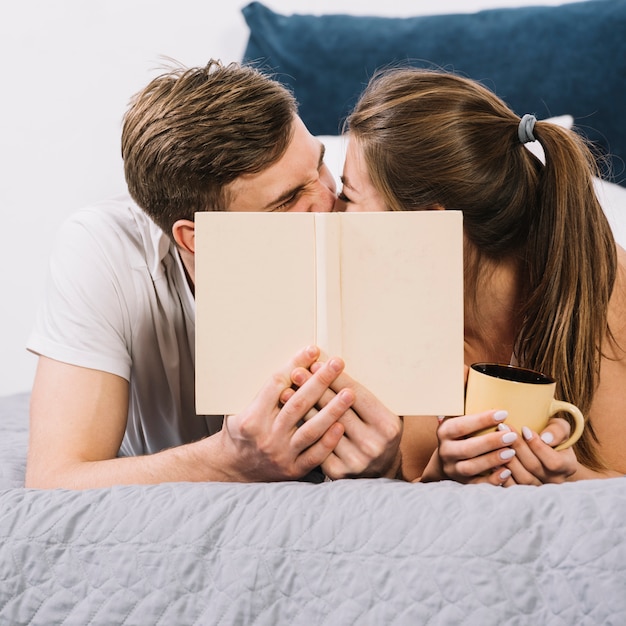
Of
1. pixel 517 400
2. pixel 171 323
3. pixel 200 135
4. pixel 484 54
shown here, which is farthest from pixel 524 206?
pixel 484 54

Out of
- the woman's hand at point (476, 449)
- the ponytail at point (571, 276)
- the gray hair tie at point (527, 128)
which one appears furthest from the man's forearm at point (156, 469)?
the gray hair tie at point (527, 128)

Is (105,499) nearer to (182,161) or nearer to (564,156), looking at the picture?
(182,161)

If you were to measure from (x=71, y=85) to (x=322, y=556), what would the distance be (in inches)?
70.6

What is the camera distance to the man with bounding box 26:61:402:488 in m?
0.91

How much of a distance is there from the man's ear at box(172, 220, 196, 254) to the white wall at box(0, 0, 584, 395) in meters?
1.05

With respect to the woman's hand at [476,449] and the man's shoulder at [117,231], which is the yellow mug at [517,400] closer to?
the woman's hand at [476,449]

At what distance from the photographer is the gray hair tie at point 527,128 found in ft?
3.58

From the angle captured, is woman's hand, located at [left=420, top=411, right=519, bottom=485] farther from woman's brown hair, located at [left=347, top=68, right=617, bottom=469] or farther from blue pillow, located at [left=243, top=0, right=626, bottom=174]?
blue pillow, located at [left=243, top=0, right=626, bottom=174]

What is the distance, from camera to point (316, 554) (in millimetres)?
748

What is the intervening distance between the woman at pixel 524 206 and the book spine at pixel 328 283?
30cm

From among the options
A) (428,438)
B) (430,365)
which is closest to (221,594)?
(430,365)

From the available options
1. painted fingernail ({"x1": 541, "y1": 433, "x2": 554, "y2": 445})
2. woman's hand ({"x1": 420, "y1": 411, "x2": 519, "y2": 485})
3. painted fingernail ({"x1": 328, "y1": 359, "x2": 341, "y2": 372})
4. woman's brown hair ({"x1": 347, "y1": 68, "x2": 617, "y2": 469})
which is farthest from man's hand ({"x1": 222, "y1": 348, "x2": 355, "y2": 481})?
woman's brown hair ({"x1": 347, "y1": 68, "x2": 617, "y2": 469})

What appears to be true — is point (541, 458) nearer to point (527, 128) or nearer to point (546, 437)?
point (546, 437)

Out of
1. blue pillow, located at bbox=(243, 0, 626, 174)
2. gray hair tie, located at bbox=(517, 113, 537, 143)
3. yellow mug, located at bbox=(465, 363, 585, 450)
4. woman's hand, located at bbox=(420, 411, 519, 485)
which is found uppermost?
blue pillow, located at bbox=(243, 0, 626, 174)
